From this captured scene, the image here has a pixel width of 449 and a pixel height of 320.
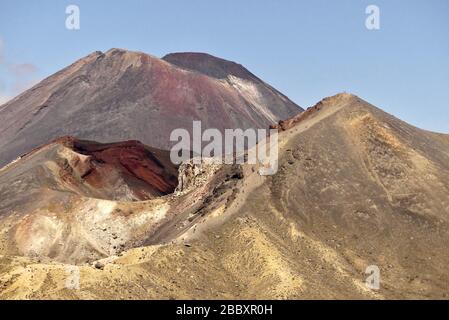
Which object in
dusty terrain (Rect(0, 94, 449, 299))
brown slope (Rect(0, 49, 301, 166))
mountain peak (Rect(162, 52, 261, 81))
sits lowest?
dusty terrain (Rect(0, 94, 449, 299))

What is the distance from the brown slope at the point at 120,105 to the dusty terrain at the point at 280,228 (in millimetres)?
56835

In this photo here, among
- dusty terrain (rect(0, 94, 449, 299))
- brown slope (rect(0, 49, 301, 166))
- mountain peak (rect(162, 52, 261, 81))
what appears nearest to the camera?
dusty terrain (rect(0, 94, 449, 299))

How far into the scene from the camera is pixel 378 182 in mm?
50156

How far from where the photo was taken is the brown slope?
123875 millimetres

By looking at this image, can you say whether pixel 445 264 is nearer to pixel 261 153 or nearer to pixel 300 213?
pixel 300 213

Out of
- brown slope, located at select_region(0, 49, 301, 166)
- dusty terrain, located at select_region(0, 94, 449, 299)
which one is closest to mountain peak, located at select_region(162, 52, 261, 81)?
brown slope, located at select_region(0, 49, 301, 166)

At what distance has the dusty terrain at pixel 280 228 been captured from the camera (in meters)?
35.9

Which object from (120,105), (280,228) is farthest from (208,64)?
(280,228)

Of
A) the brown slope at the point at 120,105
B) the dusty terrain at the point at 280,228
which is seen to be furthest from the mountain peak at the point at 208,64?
the dusty terrain at the point at 280,228

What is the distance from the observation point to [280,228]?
1730 inches

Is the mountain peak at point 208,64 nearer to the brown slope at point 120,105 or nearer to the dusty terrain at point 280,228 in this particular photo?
the brown slope at point 120,105

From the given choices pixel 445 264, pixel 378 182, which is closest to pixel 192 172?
pixel 378 182

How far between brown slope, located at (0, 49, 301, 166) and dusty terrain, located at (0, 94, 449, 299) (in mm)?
56835

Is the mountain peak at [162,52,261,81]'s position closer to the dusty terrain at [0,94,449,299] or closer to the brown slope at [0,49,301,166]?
the brown slope at [0,49,301,166]
